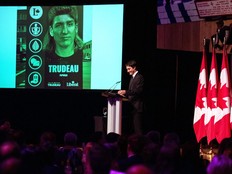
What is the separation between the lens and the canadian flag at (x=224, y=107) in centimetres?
871

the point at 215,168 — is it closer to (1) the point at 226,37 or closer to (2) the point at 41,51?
(1) the point at 226,37

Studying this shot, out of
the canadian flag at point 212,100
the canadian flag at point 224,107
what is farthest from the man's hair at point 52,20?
the canadian flag at point 224,107

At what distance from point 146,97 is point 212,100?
2.79 meters

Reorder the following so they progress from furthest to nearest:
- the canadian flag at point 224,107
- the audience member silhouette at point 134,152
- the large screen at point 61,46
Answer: the large screen at point 61,46 → the canadian flag at point 224,107 → the audience member silhouette at point 134,152

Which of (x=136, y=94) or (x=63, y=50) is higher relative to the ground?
(x=63, y=50)

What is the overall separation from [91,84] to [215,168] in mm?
7838

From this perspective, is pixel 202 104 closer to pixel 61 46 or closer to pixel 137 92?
pixel 137 92

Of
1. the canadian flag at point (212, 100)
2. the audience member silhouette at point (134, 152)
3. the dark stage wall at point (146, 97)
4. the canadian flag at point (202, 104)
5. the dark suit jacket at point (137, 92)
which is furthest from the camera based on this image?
the dark stage wall at point (146, 97)

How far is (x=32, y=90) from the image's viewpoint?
38.0 ft

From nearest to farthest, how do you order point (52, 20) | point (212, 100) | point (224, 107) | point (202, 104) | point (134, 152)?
1. point (134, 152)
2. point (224, 107)
3. point (212, 100)
4. point (202, 104)
5. point (52, 20)

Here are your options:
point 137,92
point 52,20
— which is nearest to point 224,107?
point 137,92

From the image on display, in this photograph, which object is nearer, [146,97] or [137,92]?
[137,92]

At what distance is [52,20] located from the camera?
1148 centimetres

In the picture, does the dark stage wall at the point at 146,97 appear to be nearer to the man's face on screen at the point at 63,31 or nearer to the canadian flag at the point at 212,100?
the man's face on screen at the point at 63,31
